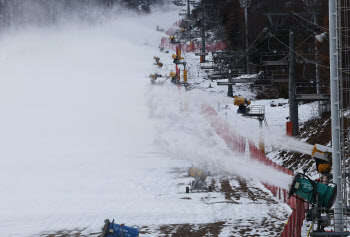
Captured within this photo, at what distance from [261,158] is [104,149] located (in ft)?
55.8

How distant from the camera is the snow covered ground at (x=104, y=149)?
19.8 metres

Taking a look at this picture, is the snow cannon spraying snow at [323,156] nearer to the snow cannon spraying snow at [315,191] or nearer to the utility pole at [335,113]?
the utility pole at [335,113]

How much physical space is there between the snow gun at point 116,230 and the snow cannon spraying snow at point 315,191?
15.8ft

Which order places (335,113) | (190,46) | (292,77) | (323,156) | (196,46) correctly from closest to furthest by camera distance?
(335,113) < (323,156) < (292,77) < (190,46) < (196,46)

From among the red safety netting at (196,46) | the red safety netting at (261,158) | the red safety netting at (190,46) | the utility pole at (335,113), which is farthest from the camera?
the red safety netting at (190,46)

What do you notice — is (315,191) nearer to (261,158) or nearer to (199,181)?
(199,181)

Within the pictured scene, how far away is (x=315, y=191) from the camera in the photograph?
12.2m

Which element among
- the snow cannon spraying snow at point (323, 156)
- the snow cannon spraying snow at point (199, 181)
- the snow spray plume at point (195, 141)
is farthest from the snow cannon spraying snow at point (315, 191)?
the snow cannon spraying snow at point (199, 181)

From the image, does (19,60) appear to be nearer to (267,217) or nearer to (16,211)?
(16,211)

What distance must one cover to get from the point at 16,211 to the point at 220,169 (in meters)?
13.1

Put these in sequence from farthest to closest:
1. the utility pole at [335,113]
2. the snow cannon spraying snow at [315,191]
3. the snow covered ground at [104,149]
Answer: the snow covered ground at [104,149] < the utility pole at [335,113] < the snow cannon spraying snow at [315,191]

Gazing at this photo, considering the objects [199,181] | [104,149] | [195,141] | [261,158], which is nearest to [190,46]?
[195,141]

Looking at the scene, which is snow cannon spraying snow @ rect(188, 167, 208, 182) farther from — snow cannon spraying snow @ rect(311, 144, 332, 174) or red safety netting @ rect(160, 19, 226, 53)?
red safety netting @ rect(160, 19, 226, 53)

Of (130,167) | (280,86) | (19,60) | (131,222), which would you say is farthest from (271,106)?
(19,60)
